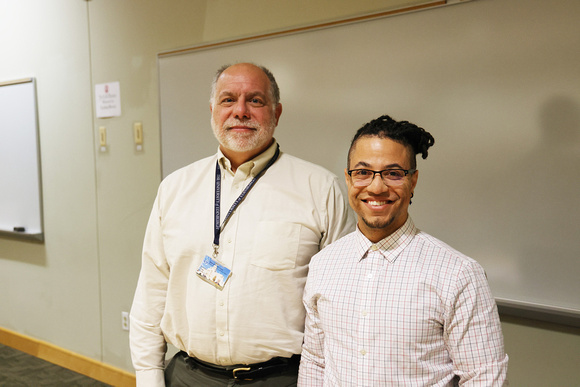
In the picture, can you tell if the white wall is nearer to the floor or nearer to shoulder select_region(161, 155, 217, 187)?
the floor

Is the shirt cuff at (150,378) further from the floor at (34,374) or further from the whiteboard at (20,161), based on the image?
the whiteboard at (20,161)

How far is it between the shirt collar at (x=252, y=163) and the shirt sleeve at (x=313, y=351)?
0.47m

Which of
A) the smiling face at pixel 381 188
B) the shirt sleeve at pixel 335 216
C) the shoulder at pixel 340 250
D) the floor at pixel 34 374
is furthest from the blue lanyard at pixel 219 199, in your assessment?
the floor at pixel 34 374

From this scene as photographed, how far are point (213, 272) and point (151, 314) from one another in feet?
1.20

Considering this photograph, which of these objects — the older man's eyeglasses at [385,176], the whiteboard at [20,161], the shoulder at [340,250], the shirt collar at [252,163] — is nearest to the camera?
the older man's eyeglasses at [385,176]

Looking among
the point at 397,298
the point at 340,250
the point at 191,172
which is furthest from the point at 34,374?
the point at 397,298

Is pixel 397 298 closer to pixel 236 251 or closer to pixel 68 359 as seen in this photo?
pixel 236 251

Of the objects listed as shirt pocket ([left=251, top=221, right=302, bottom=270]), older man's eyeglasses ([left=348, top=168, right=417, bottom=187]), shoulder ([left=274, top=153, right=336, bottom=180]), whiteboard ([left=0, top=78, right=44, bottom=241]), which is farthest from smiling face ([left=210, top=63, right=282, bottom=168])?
whiteboard ([left=0, top=78, right=44, bottom=241])

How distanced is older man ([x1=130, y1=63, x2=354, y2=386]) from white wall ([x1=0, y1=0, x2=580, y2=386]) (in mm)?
1182

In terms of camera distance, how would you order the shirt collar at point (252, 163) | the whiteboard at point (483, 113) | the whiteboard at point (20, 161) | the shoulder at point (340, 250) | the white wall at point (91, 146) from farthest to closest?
the whiteboard at point (20, 161) → the white wall at point (91, 146) → the whiteboard at point (483, 113) → the shirt collar at point (252, 163) → the shoulder at point (340, 250)

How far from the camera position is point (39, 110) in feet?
11.7

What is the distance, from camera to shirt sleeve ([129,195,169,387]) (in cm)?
169

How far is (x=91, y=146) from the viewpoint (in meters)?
3.33

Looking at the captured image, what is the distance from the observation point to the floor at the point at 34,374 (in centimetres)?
330
